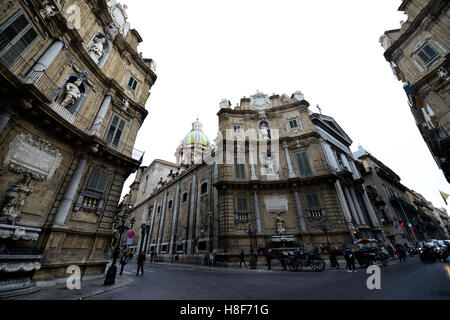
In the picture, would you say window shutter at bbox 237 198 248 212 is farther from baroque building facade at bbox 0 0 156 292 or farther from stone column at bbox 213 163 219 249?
baroque building facade at bbox 0 0 156 292

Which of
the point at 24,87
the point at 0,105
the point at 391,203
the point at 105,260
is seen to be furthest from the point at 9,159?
the point at 391,203

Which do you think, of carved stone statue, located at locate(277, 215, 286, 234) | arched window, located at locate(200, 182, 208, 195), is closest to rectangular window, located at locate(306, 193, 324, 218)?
carved stone statue, located at locate(277, 215, 286, 234)

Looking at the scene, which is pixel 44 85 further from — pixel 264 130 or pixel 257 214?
pixel 264 130

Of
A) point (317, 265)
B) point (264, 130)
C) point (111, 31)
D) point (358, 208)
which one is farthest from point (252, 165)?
point (111, 31)

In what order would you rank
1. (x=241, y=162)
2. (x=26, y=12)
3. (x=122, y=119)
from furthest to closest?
(x=241, y=162)
(x=122, y=119)
(x=26, y=12)

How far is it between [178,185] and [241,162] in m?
12.9

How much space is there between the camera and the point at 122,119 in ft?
40.5

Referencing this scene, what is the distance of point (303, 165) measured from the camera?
758 inches

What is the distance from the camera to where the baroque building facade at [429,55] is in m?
12.9

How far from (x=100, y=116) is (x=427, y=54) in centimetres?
2475

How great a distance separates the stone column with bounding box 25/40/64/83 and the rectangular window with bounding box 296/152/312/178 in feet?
66.1

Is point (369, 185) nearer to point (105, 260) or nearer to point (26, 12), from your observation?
point (105, 260)

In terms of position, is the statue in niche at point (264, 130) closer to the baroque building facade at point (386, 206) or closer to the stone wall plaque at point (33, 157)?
the baroque building facade at point (386, 206)

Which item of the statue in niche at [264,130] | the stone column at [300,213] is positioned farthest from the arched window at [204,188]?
the stone column at [300,213]
